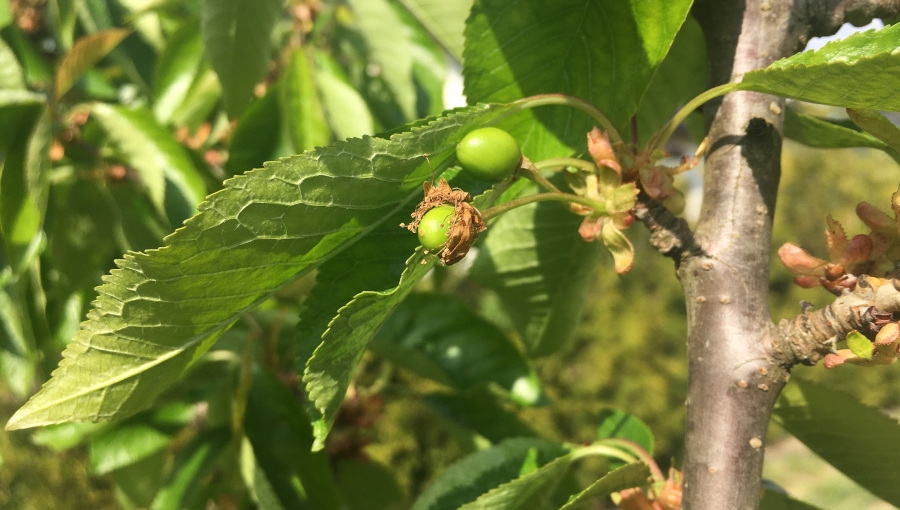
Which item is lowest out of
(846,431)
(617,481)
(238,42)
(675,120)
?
(846,431)

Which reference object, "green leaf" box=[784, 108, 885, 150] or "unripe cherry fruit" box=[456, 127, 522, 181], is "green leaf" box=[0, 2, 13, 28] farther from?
"green leaf" box=[784, 108, 885, 150]

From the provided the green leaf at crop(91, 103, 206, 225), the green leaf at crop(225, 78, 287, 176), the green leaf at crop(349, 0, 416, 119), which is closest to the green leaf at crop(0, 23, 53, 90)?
the green leaf at crop(91, 103, 206, 225)

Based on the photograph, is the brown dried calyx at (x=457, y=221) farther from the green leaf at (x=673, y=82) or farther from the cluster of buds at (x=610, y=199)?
the green leaf at (x=673, y=82)

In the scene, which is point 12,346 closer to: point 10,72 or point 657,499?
point 10,72

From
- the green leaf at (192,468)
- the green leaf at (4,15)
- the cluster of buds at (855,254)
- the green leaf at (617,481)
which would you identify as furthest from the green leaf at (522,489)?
the green leaf at (4,15)

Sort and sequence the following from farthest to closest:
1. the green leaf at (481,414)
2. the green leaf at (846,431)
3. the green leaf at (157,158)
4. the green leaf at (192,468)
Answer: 1. the green leaf at (481,414)
2. the green leaf at (192,468)
3. the green leaf at (157,158)
4. the green leaf at (846,431)

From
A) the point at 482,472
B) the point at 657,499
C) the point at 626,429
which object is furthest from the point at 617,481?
the point at 626,429

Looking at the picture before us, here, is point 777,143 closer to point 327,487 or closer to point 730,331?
point 730,331
